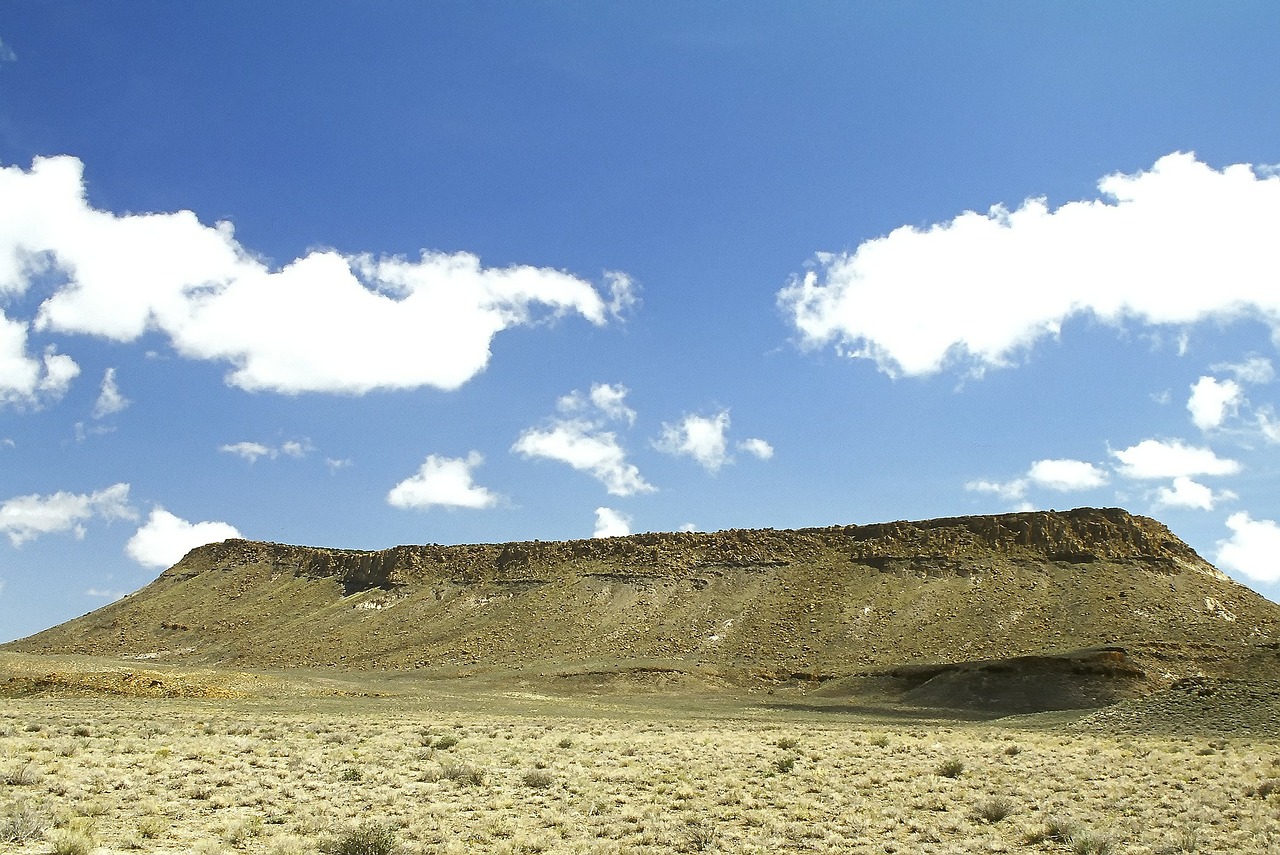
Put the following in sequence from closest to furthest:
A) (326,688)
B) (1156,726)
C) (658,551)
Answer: (1156,726) < (326,688) < (658,551)

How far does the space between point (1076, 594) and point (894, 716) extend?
112 ft

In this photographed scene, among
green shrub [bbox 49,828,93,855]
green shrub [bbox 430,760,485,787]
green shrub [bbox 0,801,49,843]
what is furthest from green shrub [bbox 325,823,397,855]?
green shrub [bbox 430,760,485,787]

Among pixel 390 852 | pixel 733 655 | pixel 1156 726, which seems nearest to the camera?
pixel 390 852

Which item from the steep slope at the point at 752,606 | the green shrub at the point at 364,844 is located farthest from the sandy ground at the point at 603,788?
the steep slope at the point at 752,606

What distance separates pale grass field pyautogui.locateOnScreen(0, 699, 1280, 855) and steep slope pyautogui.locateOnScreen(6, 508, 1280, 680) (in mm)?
40570

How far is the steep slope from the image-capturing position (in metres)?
67.6

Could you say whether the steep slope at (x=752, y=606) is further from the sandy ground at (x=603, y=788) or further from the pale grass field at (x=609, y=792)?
the pale grass field at (x=609, y=792)

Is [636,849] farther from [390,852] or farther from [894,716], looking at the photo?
[894,716]

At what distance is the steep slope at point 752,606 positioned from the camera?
6756 centimetres

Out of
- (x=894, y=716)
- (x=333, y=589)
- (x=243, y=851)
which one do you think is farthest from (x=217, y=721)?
(x=333, y=589)

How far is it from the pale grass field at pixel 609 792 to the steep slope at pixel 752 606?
1597 inches

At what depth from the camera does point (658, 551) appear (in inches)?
3752

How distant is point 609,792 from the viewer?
57.3 feet

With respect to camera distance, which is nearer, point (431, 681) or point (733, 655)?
point (431, 681)
